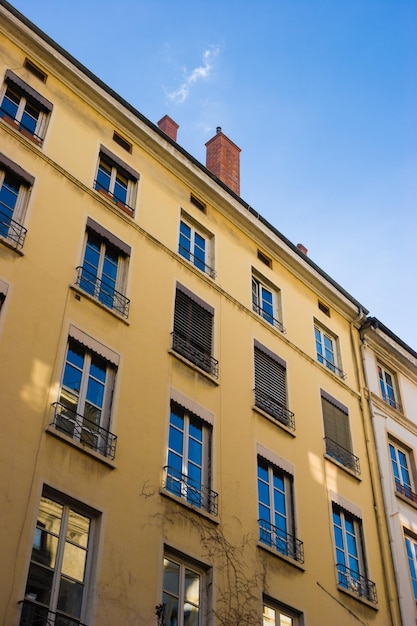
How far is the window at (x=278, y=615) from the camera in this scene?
47.8 ft

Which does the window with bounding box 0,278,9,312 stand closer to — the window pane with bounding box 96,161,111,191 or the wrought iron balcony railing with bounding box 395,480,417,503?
the window pane with bounding box 96,161,111,191

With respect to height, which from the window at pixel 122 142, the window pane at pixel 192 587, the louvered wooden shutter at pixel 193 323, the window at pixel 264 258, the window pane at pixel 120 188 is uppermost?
the window at pixel 122 142

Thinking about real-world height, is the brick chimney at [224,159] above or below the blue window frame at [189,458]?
above

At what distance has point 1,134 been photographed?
616 inches

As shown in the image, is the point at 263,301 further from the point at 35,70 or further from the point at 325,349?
the point at 35,70

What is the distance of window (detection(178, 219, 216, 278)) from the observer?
18.7 metres

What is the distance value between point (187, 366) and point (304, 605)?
16.7 feet

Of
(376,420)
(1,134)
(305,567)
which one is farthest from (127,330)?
(376,420)

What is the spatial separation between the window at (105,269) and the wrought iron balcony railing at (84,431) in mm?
2717

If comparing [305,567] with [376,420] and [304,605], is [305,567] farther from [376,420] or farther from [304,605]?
[376,420]

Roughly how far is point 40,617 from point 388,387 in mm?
14420

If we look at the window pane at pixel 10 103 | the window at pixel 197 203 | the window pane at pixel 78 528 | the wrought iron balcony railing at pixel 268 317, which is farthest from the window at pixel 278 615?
the window pane at pixel 10 103

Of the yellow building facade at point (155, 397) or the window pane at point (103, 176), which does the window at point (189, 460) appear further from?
the window pane at point (103, 176)

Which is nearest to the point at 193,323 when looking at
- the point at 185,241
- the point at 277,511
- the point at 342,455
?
the point at 185,241
